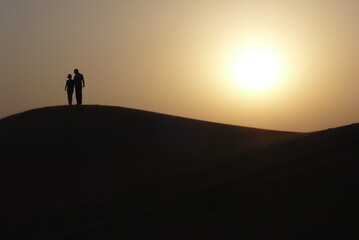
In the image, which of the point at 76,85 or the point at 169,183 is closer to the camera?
the point at 169,183

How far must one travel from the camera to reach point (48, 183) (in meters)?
14.4

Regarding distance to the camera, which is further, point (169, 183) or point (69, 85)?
point (69, 85)

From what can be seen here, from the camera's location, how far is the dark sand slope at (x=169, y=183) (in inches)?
294

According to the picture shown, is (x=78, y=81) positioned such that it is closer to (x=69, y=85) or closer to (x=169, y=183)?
(x=69, y=85)

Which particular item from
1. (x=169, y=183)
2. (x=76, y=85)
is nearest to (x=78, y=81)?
(x=76, y=85)

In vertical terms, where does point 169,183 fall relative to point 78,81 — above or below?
below

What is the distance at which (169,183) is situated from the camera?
12.3 meters

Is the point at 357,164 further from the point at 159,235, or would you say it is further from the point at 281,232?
the point at 159,235

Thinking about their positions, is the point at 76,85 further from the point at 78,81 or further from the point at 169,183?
the point at 169,183

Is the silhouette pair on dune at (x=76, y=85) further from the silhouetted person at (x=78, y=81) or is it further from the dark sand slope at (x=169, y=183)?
the dark sand slope at (x=169, y=183)

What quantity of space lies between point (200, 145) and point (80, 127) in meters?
4.84

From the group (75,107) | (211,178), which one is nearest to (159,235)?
(211,178)

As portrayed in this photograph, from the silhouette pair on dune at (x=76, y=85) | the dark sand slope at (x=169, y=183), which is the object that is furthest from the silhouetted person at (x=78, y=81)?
the dark sand slope at (x=169, y=183)

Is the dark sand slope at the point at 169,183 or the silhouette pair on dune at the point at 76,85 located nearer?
the dark sand slope at the point at 169,183
